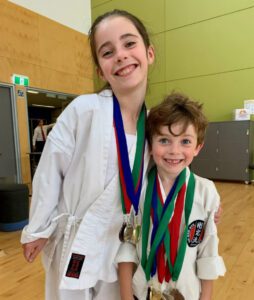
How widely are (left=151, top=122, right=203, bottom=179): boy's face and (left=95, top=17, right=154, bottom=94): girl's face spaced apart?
0.22 metres

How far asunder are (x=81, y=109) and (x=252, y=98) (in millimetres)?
5769

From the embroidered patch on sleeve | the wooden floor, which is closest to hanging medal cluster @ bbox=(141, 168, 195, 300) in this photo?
the embroidered patch on sleeve

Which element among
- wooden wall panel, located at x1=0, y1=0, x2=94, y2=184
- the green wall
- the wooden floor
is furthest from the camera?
the green wall

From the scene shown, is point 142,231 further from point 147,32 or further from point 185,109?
point 147,32

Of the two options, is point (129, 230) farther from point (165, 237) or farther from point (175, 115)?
point (175, 115)

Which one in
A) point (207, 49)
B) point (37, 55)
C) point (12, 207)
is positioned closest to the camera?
point (12, 207)

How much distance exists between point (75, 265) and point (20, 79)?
577cm

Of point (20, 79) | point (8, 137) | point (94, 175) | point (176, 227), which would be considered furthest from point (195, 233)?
point (20, 79)

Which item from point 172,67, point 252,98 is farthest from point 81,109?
point 172,67

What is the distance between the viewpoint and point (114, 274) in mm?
959

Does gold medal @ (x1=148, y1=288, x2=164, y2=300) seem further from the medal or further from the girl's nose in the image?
the girl's nose

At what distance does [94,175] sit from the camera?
906mm

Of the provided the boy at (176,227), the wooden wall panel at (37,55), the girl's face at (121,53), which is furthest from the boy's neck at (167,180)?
the wooden wall panel at (37,55)

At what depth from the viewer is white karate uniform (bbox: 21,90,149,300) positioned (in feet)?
2.96
